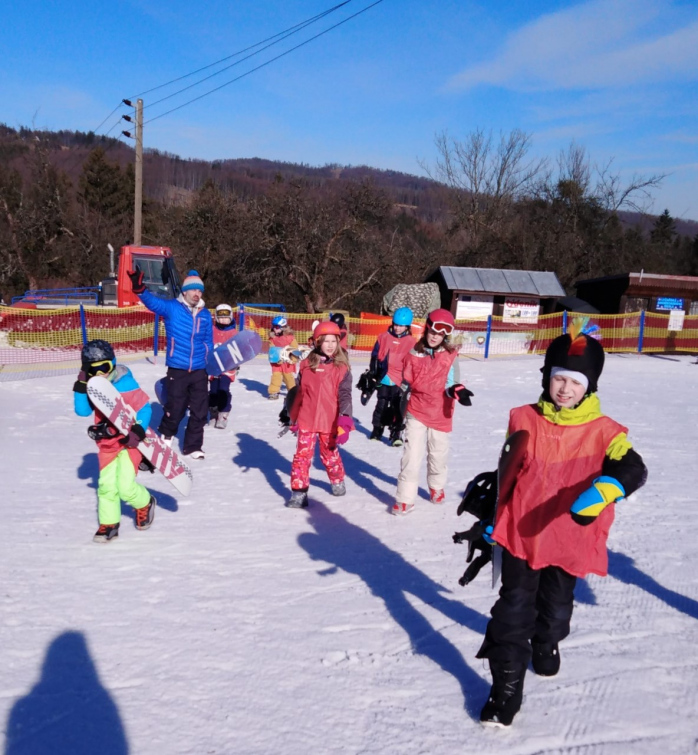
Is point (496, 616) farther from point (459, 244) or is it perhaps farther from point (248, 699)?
point (459, 244)

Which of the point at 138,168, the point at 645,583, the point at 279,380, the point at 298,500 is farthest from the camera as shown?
the point at 138,168

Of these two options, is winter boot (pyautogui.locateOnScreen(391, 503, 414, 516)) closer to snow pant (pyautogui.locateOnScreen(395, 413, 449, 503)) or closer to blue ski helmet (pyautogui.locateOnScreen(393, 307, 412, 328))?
snow pant (pyautogui.locateOnScreen(395, 413, 449, 503))

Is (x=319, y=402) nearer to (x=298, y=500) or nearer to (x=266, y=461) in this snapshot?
(x=298, y=500)

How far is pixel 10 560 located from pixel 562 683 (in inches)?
136

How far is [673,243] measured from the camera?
49562 millimetres

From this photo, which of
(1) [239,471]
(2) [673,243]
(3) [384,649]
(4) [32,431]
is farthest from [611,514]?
(2) [673,243]

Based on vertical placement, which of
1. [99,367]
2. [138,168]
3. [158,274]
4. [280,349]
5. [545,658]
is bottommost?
[545,658]

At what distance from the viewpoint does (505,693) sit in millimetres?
2545

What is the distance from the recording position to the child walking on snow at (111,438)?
14.1 ft

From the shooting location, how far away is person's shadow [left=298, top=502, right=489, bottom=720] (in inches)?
119

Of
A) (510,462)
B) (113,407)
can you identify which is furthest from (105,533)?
(510,462)

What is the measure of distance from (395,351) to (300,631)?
192 inches

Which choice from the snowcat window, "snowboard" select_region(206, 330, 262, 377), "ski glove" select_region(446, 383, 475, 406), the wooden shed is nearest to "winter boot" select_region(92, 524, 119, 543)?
"ski glove" select_region(446, 383, 475, 406)

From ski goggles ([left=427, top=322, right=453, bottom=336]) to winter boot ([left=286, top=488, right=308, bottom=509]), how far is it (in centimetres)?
176
